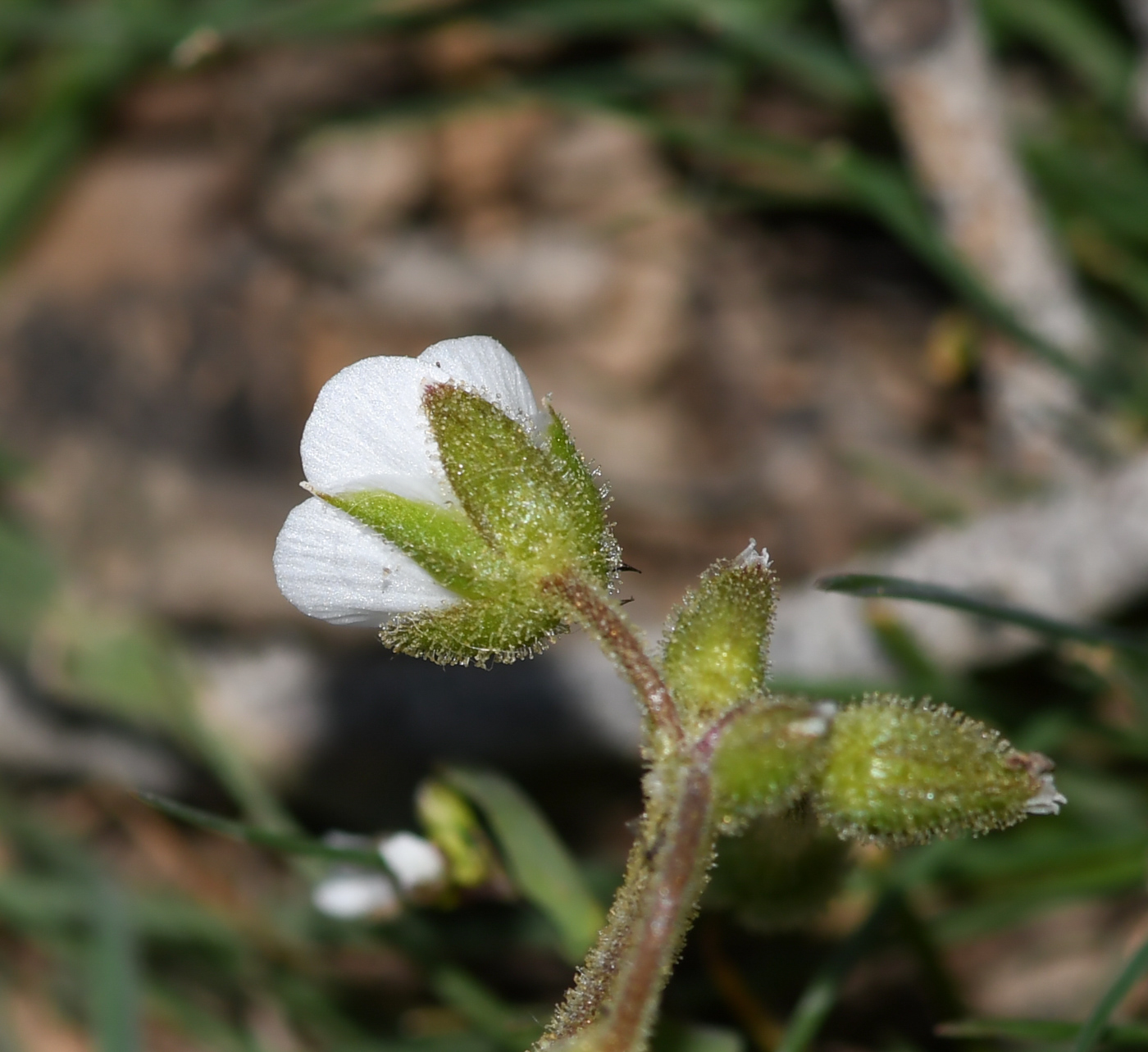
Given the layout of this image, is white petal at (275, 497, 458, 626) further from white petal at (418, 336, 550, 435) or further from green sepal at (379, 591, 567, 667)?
white petal at (418, 336, 550, 435)

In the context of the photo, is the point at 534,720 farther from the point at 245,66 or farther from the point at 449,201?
the point at 245,66

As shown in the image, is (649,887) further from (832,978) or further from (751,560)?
(832,978)

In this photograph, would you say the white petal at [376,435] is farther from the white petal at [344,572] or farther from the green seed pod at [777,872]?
the green seed pod at [777,872]

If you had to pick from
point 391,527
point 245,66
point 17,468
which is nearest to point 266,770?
point 17,468

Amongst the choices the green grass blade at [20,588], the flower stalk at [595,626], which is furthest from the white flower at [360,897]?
the green grass blade at [20,588]

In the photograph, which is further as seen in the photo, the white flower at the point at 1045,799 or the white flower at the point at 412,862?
the white flower at the point at 412,862

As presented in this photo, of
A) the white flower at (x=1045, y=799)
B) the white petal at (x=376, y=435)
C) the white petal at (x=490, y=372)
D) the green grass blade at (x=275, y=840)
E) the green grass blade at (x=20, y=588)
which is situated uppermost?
the green grass blade at (x=20, y=588)
